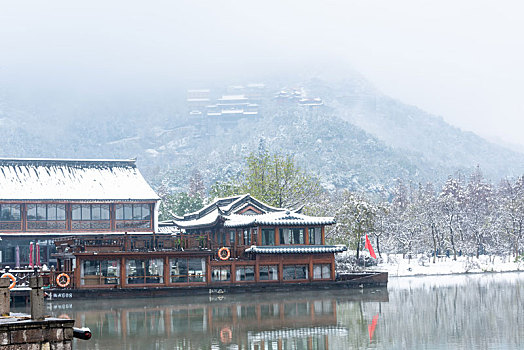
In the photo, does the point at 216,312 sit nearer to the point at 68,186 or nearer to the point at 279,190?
the point at 68,186

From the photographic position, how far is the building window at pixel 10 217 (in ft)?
186

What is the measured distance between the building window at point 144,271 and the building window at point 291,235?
8.41 meters

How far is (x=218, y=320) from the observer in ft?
113

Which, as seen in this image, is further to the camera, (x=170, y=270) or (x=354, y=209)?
(x=354, y=209)

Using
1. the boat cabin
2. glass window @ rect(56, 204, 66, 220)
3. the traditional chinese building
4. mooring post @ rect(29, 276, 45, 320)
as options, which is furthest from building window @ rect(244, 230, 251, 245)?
mooring post @ rect(29, 276, 45, 320)

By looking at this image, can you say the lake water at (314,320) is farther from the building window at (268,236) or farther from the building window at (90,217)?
the building window at (90,217)

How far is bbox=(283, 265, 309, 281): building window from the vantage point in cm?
5162

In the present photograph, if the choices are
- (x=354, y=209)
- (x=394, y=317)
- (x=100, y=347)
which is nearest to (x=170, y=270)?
(x=394, y=317)

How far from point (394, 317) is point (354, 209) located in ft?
116

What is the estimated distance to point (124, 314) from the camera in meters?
37.5

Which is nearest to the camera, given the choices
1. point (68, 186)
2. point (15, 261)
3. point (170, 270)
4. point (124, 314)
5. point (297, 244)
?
point (124, 314)

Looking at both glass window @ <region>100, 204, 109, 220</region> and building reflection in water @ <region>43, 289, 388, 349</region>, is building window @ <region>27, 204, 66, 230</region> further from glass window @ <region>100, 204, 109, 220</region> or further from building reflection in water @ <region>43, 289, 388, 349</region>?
building reflection in water @ <region>43, 289, 388, 349</region>

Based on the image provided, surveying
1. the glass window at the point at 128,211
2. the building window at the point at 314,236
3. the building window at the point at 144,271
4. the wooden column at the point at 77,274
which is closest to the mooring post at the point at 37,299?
the wooden column at the point at 77,274

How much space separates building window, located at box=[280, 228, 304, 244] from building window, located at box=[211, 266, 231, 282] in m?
4.17
